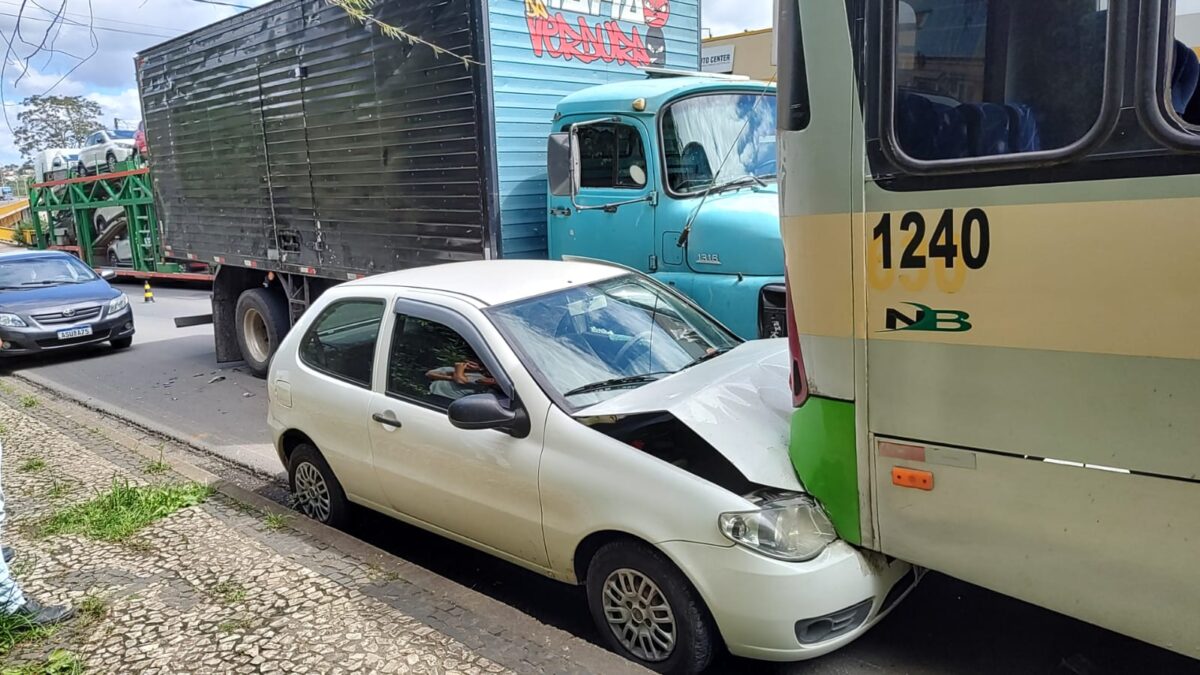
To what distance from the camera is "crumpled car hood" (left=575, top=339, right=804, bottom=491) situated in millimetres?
3111

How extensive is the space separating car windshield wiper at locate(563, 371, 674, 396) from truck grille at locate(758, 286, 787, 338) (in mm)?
1468

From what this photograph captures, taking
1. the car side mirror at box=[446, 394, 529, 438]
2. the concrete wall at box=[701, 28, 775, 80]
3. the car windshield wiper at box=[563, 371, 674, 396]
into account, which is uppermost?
the concrete wall at box=[701, 28, 775, 80]

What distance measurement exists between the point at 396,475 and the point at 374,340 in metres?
0.74

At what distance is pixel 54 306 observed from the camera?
37.6 feet

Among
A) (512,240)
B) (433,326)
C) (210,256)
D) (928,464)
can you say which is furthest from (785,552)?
(210,256)

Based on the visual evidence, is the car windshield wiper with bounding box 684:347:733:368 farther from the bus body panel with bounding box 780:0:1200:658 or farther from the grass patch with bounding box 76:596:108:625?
the grass patch with bounding box 76:596:108:625

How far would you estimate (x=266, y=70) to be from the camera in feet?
29.3

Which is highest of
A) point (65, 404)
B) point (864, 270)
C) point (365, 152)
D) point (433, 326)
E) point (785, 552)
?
point (365, 152)

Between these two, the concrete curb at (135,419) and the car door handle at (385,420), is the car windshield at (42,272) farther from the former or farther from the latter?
the car door handle at (385,420)

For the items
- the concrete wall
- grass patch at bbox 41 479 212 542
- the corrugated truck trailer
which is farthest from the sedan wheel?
the concrete wall

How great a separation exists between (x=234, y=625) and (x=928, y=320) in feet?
9.83

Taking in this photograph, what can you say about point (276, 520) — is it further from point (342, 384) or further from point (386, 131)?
point (386, 131)

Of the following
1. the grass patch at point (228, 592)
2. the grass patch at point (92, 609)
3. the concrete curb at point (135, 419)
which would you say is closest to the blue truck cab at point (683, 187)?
the concrete curb at point (135, 419)

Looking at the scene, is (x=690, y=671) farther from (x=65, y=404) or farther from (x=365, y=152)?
(x=65, y=404)
